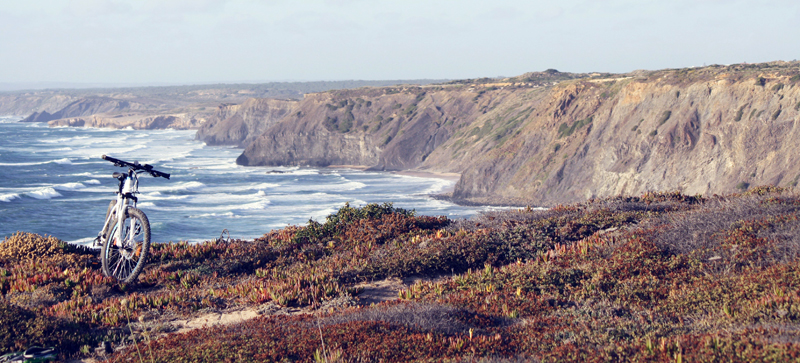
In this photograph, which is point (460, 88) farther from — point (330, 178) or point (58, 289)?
point (58, 289)

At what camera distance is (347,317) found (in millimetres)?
7008

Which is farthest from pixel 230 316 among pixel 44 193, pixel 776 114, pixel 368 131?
pixel 368 131

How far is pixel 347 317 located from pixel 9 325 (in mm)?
3989

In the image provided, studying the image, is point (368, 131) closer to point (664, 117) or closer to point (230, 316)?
point (664, 117)

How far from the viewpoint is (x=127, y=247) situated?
31.4 feet

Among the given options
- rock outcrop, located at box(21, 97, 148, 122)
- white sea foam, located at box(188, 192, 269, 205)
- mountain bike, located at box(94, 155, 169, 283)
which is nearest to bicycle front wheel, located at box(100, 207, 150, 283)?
mountain bike, located at box(94, 155, 169, 283)

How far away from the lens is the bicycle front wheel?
9305 millimetres

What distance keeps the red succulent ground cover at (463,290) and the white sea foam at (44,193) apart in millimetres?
43931

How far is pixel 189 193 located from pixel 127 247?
4790cm

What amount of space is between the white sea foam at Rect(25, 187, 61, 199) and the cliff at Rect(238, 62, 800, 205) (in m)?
33.9

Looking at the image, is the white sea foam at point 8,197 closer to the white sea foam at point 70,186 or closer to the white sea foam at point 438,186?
the white sea foam at point 70,186

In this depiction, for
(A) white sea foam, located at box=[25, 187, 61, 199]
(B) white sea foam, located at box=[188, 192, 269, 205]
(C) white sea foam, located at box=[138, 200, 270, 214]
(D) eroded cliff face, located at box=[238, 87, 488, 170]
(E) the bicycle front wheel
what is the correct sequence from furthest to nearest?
(D) eroded cliff face, located at box=[238, 87, 488, 170]
(B) white sea foam, located at box=[188, 192, 269, 205]
(A) white sea foam, located at box=[25, 187, 61, 199]
(C) white sea foam, located at box=[138, 200, 270, 214]
(E) the bicycle front wheel

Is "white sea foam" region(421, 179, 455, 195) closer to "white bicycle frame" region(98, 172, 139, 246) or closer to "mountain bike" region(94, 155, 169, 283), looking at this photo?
"mountain bike" region(94, 155, 169, 283)

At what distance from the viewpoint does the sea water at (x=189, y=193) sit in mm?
39031
